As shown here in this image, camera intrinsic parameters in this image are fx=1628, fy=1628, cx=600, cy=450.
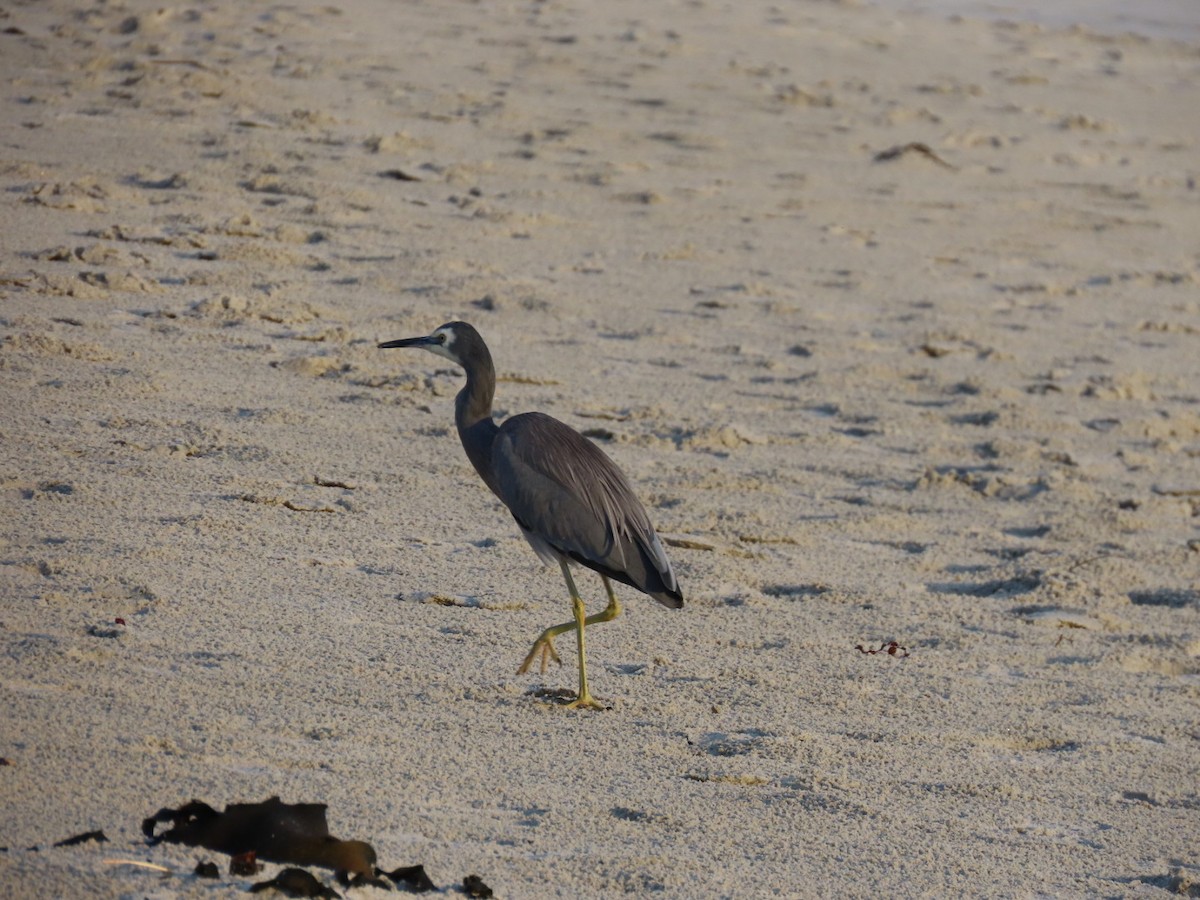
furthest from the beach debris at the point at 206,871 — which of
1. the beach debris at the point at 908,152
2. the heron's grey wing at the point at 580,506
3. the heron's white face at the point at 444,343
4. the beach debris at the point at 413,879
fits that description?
the beach debris at the point at 908,152

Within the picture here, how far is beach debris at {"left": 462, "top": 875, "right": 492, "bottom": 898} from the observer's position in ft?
10.2

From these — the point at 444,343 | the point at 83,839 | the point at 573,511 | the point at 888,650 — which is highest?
the point at 444,343

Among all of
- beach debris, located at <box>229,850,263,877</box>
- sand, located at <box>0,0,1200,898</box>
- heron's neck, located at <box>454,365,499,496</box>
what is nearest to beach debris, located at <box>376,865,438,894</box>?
sand, located at <box>0,0,1200,898</box>

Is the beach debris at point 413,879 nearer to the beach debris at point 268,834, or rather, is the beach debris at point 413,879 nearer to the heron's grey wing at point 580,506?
the beach debris at point 268,834

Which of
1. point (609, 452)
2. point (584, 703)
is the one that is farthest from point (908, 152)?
point (584, 703)

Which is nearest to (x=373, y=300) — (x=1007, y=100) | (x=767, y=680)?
(x=767, y=680)

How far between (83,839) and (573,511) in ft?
5.71

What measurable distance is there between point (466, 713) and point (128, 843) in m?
1.14

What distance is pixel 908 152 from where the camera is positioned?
11359 millimetres

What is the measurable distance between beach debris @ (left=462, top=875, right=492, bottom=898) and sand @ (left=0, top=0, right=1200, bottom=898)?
60 millimetres

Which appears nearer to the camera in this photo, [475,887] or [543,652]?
[475,887]

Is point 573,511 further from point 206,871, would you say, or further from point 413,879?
point 206,871

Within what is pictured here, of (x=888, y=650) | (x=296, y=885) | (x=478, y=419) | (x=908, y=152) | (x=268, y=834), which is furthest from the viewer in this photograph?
(x=908, y=152)

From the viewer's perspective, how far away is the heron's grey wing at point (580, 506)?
4371 millimetres
